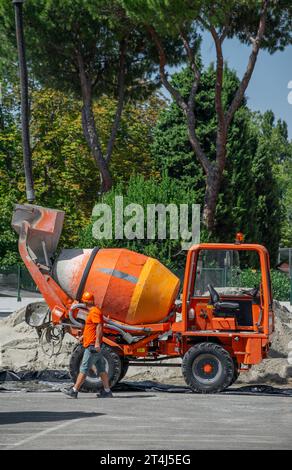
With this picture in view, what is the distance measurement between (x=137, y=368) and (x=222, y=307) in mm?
3598

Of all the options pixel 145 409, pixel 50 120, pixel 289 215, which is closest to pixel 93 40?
pixel 50 120

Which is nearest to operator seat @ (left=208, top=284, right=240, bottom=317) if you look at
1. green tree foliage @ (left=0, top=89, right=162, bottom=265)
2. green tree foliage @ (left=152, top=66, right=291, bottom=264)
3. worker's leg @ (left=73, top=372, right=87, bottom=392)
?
worker's leg @ (left=73, top=372, right=87, bottom=392)

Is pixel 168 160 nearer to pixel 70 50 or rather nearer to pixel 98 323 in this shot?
pixel 70 50

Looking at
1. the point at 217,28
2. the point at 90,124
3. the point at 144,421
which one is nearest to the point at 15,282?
the point at 90,124

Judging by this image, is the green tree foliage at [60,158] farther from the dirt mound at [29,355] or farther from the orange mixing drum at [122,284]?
the orange mixing drum at [122,284]

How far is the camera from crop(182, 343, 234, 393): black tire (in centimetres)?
1597

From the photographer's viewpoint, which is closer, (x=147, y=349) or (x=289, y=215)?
(x=147, y=349)

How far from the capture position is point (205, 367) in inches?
633

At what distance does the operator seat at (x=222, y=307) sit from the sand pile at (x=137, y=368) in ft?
8.07

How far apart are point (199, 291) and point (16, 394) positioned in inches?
130

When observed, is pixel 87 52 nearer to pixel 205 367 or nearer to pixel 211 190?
pixel 211 190

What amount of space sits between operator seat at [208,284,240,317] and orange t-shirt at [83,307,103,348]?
193 cm

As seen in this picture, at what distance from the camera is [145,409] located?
559 inches

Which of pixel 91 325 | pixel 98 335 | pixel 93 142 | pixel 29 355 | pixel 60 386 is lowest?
pixel 60 386
